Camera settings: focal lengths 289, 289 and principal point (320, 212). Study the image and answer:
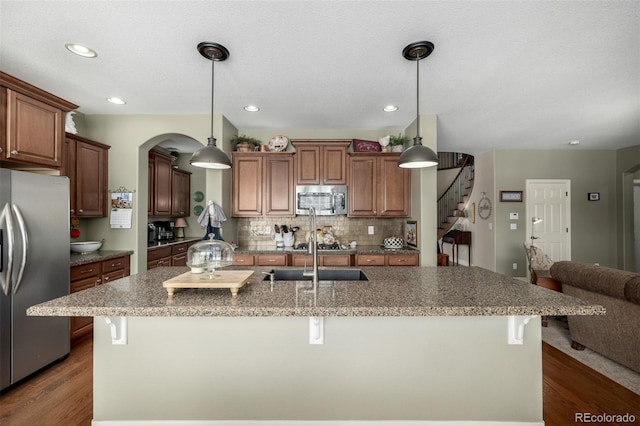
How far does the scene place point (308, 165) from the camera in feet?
13.8

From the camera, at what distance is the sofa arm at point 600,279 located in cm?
229

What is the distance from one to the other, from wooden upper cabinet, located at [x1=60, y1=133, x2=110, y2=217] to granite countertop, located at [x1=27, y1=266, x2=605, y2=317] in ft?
7.47

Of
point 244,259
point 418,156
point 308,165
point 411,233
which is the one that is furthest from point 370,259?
point 418,156

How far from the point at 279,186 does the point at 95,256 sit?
2.34m

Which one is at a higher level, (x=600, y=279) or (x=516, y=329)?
(x=600, y=279)

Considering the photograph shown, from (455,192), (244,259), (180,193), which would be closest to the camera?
→ (244,259)

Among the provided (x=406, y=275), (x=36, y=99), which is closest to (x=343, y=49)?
(x=406, y=275)

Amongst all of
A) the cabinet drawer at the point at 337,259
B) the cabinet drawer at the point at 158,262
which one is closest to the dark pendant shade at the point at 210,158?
the cabinet drawer at the point at 337,259

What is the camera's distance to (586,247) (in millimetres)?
5953

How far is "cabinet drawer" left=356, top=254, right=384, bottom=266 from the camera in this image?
392 cm

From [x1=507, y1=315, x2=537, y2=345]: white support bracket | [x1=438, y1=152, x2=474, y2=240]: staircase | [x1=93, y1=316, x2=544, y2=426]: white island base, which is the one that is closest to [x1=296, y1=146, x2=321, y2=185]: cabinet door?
[x1=93, y1=316, x2=544, y2=426]: white island base

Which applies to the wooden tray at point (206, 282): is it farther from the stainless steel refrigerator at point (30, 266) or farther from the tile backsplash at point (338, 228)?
the tile backsplash at point (338, 228)

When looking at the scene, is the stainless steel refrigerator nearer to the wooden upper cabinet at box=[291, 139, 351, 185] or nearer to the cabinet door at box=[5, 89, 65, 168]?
the cabinet door at box=[5, 89, 65, 168]

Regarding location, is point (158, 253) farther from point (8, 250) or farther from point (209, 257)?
point (209, 257)
